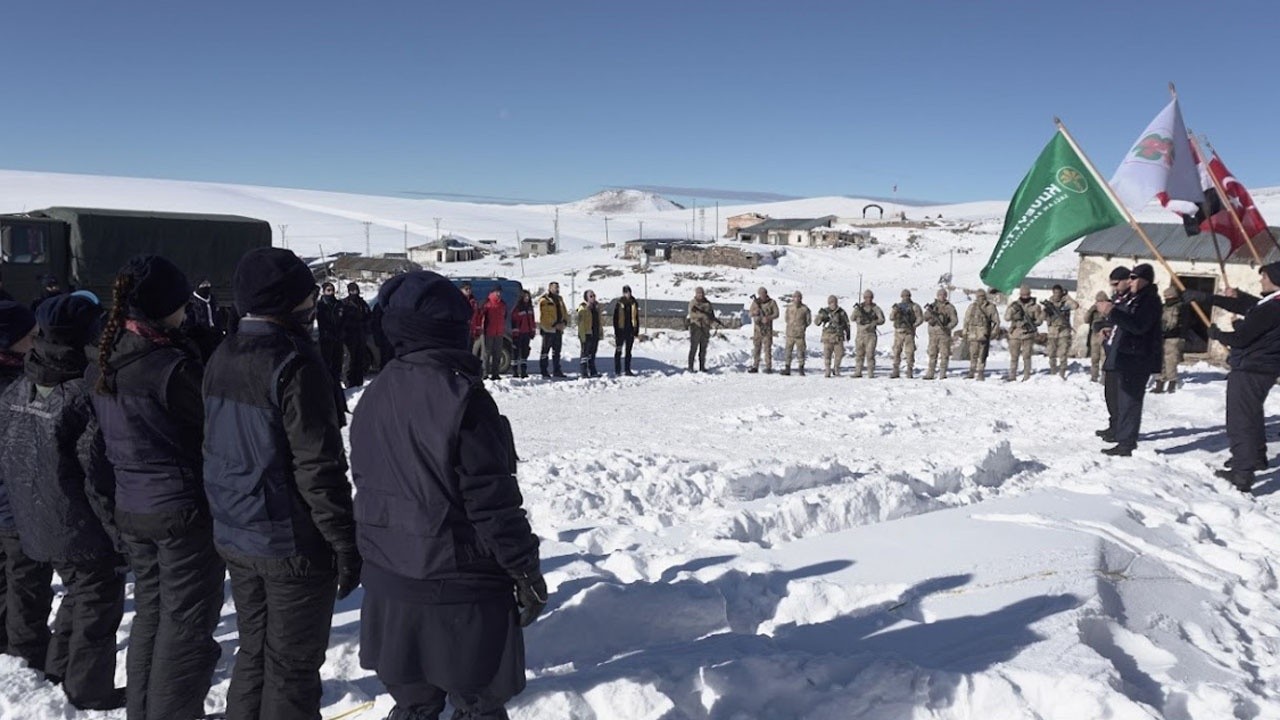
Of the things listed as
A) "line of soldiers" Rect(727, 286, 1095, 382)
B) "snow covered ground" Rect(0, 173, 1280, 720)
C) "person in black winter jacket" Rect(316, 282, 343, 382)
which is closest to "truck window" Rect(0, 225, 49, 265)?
"person in black winter jacket" Rect(316, 282, 343, 382)

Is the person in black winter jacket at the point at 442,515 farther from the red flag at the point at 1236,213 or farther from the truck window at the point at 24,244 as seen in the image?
the truck window at the point at 24,244

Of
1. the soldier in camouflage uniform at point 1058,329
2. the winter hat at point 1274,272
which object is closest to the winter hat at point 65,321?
the winter hat at point 1274,272

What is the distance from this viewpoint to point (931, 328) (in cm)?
1551

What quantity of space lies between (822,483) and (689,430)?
110 inches

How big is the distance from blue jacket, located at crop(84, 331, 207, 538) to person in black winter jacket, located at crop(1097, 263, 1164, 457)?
7.44 metres

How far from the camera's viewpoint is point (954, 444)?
9273 mm

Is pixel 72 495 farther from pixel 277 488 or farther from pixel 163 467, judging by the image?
pixel 277 488

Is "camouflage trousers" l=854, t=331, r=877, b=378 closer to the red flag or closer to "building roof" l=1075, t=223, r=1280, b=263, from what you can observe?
"building roof" l=1075, t=223, r=1280, b=263

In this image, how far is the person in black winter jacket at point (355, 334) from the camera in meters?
12.7

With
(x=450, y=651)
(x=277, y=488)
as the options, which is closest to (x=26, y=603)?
(x=277, y=488)

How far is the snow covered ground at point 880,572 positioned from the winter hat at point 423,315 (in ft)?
4.67

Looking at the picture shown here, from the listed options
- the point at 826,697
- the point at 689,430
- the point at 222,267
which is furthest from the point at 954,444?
the point at 222,267

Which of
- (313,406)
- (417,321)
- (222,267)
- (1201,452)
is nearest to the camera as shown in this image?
(417,321)

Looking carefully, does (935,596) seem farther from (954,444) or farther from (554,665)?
(954,444)
